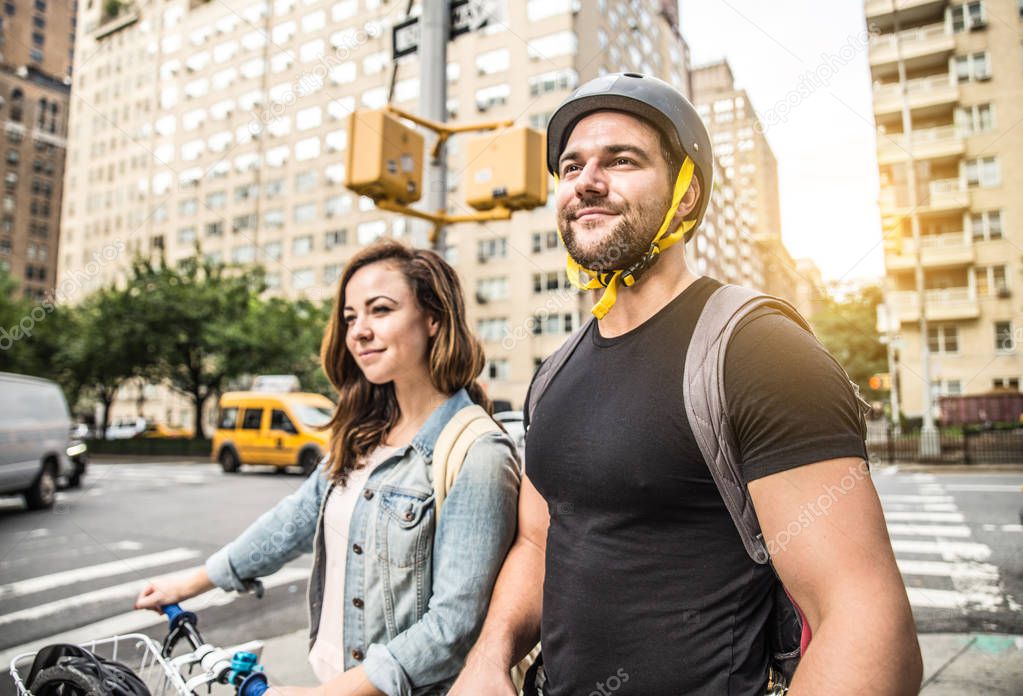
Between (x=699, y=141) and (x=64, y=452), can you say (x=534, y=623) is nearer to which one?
(x=699, y=141)

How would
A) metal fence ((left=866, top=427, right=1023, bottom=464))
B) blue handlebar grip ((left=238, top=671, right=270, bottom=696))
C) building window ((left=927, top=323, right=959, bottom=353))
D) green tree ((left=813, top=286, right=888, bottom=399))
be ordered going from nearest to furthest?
1. blue handlebar grip ((left=238, top=671, right=270, bottom=696))
2. metal fence ((left=866, top=427, right=1023, bottom=464))
3. building window ((left=927, top=323, right=959, bottom=353))
4. green tree ((left=813, top=286, right=888, bottom=399))

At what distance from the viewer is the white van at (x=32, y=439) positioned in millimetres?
9844

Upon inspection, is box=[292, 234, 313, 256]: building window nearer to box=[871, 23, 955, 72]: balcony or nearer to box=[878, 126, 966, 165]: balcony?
box=[871, 23, 955, 72]: balcony

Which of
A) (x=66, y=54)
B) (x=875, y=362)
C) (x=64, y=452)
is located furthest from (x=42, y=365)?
(x=66, y=54)

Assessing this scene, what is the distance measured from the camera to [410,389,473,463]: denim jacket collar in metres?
2.01

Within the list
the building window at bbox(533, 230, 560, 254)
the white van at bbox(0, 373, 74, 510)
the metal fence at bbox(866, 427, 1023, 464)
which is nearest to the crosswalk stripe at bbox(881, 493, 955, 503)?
the metal fence at bbox(866, 427, 1023, 464)

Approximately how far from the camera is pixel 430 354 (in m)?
2.20

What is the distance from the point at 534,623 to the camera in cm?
172

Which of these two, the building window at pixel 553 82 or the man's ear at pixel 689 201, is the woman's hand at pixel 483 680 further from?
the building window at pixel 553 82

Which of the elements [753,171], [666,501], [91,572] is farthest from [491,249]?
[666,501]

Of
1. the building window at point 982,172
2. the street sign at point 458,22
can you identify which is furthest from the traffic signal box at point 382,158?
the building window at point 982,172

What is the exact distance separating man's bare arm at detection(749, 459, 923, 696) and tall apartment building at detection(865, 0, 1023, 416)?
71.5 feet

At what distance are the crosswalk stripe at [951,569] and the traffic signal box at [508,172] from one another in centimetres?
551

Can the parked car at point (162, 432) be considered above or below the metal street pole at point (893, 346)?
below
